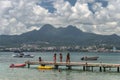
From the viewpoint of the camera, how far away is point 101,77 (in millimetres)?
66562

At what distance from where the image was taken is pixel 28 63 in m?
86.9

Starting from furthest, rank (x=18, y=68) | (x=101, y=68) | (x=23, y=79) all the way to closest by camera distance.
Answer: (x=18, y=68)
(x=101, y=68)
(x=23, y=79)

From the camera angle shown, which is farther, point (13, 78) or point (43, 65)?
point (43, 65)

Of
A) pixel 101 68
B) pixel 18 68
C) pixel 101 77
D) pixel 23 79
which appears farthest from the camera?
pixel 18 68

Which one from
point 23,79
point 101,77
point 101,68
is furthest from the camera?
point 101,68

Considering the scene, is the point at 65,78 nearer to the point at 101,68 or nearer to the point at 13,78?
the point at 13,78

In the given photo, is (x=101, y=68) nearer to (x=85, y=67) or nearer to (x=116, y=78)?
(x=85, y=67)

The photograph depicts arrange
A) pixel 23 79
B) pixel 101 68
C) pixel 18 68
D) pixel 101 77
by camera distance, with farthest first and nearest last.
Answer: pixel 18 68, pixel 101 68, pixel 101 77, pixel 23 79

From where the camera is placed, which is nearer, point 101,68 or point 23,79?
point 23,79

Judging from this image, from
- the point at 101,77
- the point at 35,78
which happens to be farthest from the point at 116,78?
the point at 35,78

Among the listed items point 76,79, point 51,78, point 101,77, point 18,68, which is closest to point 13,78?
point 51,78

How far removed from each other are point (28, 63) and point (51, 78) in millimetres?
23680

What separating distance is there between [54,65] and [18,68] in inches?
359

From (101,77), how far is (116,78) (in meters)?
2.67
